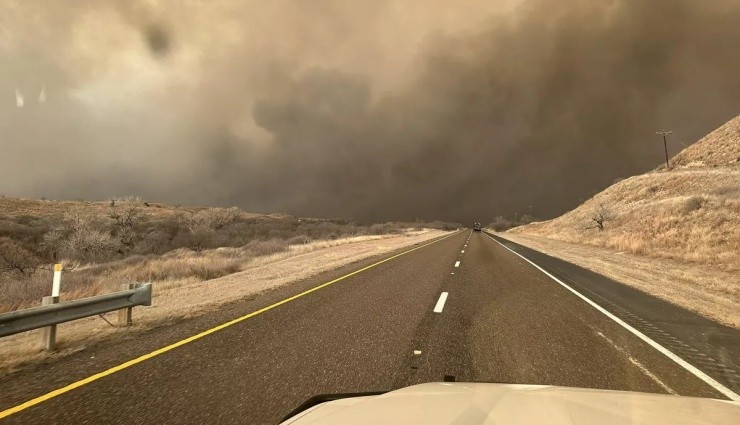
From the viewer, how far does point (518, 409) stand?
237 centimetres

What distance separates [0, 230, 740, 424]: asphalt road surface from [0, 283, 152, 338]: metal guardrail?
71 cm

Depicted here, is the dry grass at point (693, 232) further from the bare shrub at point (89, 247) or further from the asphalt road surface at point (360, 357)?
the bare shrub at point (89, 247)

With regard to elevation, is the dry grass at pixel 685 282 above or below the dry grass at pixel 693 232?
below

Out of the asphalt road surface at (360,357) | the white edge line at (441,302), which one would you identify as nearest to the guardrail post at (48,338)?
the asphalt road surface at (360,357)

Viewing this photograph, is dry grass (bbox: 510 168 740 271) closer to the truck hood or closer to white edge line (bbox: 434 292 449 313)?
white edge line (bbox: 434 292 449 313)

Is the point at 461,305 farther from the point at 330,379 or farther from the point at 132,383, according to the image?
the point at 132,383

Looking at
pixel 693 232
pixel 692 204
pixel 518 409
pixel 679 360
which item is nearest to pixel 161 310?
pixel 518 409

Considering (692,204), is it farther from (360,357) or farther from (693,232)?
(360,357)

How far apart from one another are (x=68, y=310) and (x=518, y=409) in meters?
6.84

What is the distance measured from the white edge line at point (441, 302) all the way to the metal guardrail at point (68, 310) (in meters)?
5.86

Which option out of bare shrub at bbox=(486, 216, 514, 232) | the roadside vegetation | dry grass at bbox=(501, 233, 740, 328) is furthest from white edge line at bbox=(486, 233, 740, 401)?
bare shrub at bbox=(486, 216, 514, 232)

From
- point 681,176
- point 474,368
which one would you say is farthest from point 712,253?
point 681,176

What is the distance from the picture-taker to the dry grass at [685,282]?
8.99m

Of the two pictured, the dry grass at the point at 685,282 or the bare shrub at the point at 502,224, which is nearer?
the dry grass at the point at 685,282
